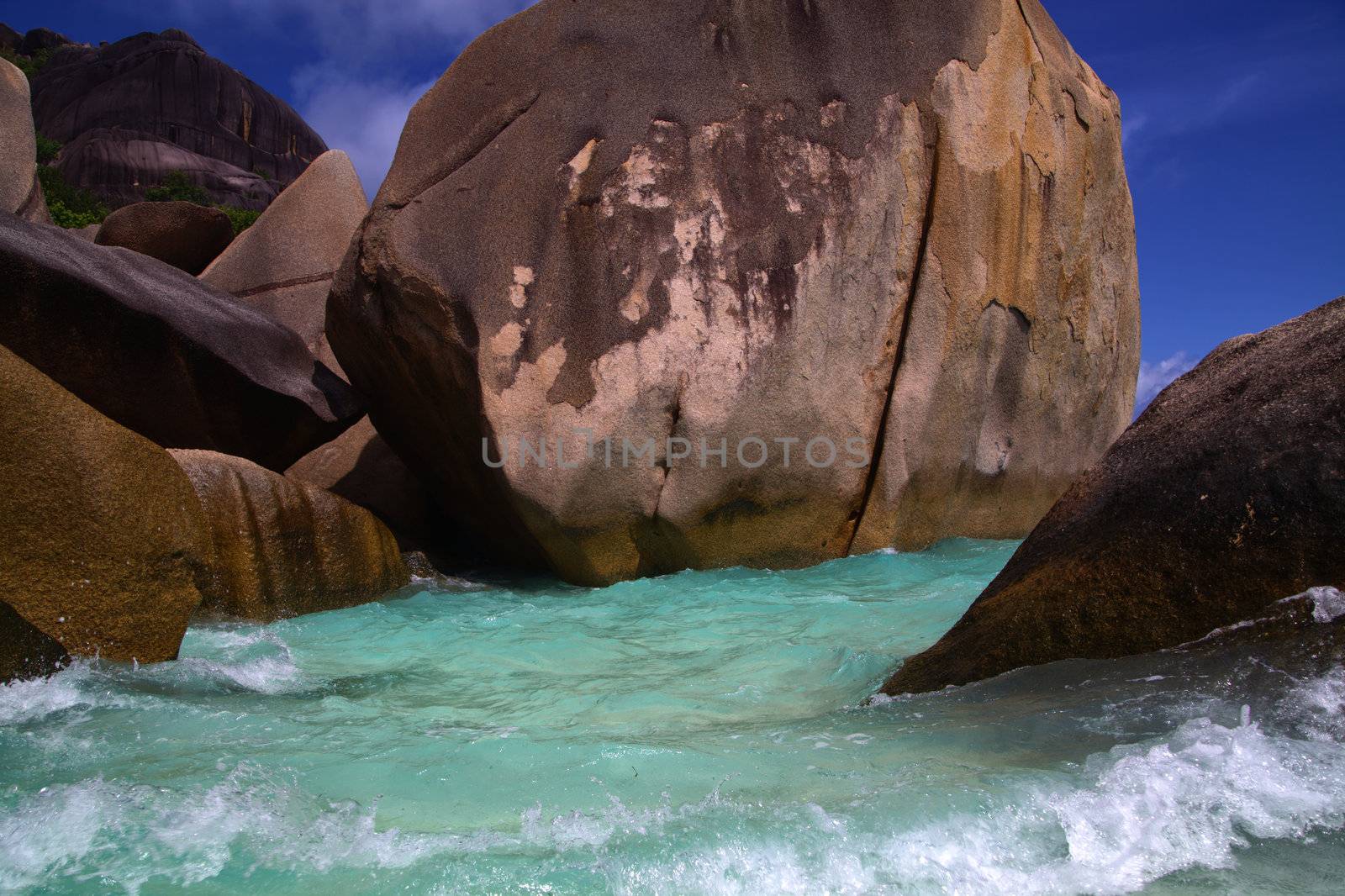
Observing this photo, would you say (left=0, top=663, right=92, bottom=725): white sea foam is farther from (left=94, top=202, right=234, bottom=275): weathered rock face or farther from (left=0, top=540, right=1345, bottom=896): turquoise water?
(left=94, top=202, right=234, bottom=275): weathered rock face

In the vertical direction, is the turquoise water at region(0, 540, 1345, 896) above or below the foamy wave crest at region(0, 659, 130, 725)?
below

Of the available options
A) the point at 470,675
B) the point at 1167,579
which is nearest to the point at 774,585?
the point at 470,675

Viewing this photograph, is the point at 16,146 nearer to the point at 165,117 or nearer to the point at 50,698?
the point at 50,698

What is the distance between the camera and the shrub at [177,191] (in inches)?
904

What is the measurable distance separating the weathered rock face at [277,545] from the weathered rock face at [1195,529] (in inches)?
108

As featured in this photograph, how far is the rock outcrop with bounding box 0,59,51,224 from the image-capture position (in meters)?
8.41

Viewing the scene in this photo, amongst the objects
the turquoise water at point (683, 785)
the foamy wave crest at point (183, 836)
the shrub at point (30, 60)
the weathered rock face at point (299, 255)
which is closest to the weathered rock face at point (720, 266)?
the turquoise water at point (683, 785)

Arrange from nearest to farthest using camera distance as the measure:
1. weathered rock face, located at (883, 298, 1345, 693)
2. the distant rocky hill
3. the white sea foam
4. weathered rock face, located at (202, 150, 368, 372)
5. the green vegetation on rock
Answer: weathered rock face, located at (883, 298, 1345, 693)
the white sea foam
weathered rock face, located at (202, 150, 368, 372)
the green vegetation on rock
the distant rocky hill

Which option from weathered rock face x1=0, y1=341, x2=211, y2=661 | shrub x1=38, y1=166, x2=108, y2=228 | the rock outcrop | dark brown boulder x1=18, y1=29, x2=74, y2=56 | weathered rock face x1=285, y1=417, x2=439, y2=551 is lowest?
weathered rock face x1=0, y1=341, x2=211, y2=661

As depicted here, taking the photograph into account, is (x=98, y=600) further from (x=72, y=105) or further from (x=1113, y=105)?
(x=72, y=105)

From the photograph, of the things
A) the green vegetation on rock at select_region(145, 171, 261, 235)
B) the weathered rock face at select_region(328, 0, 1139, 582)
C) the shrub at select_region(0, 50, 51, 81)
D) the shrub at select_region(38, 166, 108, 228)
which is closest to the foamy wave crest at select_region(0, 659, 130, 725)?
the weathered rock face at select_region(328, 0, 1139, 582)

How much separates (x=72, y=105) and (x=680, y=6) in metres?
30.2

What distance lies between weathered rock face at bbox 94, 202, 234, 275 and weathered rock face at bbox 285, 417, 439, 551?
9.79 ft

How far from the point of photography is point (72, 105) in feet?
95.0
